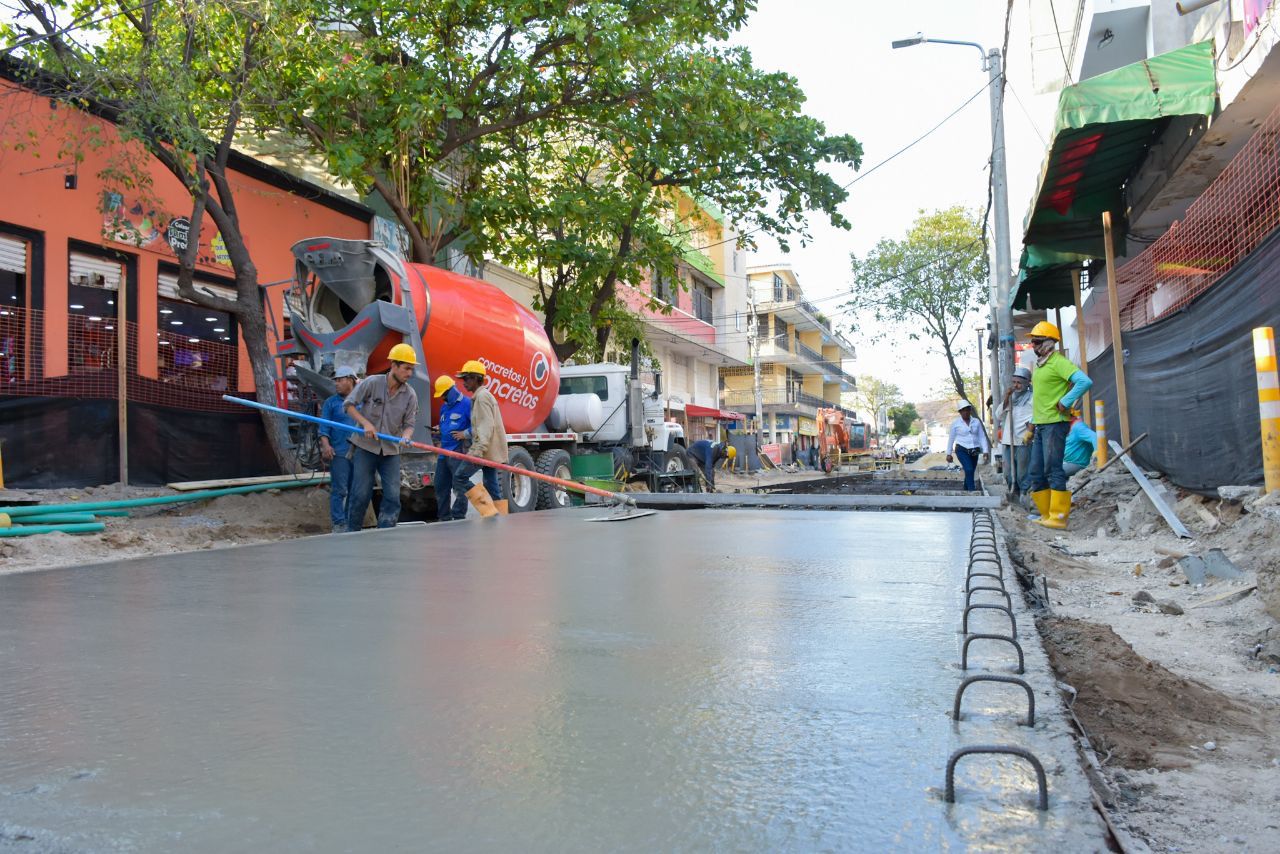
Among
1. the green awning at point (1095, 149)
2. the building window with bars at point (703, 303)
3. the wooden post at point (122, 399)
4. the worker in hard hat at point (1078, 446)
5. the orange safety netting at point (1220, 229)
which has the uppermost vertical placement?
the building window with bars at point (703, 303)

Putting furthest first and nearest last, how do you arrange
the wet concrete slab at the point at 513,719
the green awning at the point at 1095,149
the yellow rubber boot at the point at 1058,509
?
the yellow rubber boot at the point at 1058,509, the green awning at the point at 1095,149, the wet concrete slab at the point at 513,719

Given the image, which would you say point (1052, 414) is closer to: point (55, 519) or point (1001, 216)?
point (1001, 216)

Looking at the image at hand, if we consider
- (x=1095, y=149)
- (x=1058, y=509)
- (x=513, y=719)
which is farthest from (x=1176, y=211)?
(x=513, y=719)

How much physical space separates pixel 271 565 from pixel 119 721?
214 centimetres

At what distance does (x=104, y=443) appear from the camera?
10.1 m

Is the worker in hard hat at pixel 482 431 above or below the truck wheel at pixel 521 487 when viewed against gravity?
above

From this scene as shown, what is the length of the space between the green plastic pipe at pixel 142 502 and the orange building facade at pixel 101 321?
4.37 ft

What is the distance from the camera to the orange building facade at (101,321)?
9711 millimetres

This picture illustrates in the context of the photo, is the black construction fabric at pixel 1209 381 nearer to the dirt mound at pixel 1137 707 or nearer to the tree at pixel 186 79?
the dirt mound at pixel 1137 707

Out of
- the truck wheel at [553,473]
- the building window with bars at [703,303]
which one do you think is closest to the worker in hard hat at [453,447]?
the truck wheel at [553,473]

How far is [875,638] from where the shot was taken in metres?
2.13

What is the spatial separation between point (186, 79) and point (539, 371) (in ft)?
16.5

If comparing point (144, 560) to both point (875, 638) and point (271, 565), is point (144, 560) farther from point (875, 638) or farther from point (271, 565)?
point (875, 638)

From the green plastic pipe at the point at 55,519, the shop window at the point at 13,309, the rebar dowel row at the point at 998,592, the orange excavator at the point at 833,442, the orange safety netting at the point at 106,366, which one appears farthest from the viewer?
the orange excavator at the point at 833,442
